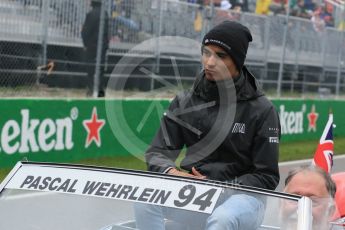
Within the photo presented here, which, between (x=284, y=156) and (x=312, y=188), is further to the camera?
(x=284, y=156)

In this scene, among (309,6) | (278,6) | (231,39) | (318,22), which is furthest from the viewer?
(309,6)

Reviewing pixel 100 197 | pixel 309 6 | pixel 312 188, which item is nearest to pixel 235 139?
pixel 312 188

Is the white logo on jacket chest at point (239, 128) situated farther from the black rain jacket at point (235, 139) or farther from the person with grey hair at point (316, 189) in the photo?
the person with grey hair at point (316, 189)

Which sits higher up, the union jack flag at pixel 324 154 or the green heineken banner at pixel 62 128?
the union jack flag at pixel 324 154

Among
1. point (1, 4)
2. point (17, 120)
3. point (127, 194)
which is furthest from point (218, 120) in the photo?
point (1, 4)

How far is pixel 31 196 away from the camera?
130 inches

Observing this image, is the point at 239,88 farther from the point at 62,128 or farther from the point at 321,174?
the point at 62,128

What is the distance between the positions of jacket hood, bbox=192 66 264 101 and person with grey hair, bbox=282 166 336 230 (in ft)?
1.96

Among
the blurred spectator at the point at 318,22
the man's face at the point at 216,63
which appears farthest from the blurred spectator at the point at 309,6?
the man's face at the point at 216,63

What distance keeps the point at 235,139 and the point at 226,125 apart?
0.08 m

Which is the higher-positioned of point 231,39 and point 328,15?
point 231,39

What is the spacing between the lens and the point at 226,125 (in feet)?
12.6

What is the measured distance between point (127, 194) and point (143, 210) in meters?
0.09

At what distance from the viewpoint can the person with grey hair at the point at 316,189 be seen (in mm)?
3035
